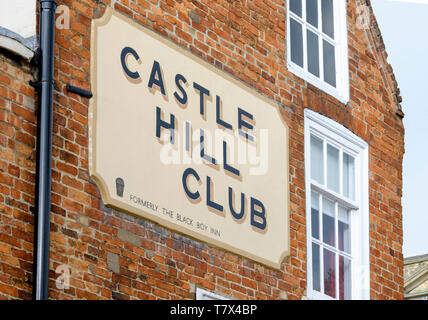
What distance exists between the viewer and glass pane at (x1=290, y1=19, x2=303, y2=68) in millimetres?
13141

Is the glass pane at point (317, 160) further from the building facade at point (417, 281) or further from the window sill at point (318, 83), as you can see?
the building facade at point (417, 281)

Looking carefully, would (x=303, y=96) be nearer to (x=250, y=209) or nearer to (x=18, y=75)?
(x=250, y=209)

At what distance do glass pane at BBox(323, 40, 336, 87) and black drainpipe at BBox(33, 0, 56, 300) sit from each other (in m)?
4.65

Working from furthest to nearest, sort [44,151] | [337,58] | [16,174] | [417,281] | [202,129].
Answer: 1. [417,281]
2. [337,58]
3. [202,129]
4. [44,151]
5. [16,174]

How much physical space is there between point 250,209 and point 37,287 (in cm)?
319

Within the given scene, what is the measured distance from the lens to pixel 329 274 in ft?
41.9

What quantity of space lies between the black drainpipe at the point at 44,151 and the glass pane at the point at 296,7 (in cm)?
424

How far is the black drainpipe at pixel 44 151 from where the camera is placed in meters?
9.07

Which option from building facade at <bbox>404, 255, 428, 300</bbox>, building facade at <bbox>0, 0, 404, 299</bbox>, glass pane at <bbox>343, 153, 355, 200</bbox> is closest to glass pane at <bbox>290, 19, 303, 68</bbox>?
building facade at <bbox>0, 0, 404, 299</bbox>

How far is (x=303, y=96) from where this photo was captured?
42.2ft

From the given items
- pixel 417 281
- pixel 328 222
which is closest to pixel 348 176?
pixel 328 222

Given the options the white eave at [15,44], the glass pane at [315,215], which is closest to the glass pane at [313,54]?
the glass pane at [315,215]

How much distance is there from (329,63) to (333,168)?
53.2 inches

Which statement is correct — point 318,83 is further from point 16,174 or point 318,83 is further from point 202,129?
point 16,174
